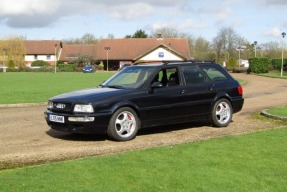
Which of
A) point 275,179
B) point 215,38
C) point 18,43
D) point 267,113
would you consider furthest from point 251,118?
point 215,38

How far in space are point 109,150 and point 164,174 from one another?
2.17 m

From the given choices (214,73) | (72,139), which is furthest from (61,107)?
(214,73)

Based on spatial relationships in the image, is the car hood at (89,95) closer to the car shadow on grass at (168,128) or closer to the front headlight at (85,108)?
the front headlight at (85,108)

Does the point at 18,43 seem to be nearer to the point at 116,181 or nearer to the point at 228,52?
the point at 228,52

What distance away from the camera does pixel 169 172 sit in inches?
230

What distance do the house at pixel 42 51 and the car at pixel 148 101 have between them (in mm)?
96406

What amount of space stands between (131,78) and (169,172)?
4.22 m

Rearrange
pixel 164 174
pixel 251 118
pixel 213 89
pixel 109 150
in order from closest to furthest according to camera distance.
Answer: pixel 164 174, pixel 109 150, pixel 213 89, pixel 251 118

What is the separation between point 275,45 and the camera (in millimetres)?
102000

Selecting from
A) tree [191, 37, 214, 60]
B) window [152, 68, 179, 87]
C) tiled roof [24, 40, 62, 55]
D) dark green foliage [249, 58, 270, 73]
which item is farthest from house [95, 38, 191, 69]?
window [152, 68, 179, 87]

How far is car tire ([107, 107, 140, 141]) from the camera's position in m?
8.48

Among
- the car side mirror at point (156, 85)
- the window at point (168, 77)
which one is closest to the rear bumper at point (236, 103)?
the window at point (168, 77)

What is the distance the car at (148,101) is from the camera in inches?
331

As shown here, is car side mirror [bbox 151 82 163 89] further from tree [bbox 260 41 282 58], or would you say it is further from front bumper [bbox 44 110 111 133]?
tree [bbox 260 41 282 58]
